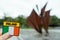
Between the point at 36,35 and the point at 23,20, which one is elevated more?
the point at 23,20

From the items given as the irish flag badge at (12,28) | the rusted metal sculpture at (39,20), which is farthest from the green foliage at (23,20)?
the irish flag badge at (12,28)

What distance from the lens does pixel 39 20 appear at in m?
1.34

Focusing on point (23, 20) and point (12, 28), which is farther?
point (23, 20)

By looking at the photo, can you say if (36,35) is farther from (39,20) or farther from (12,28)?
(12,28)

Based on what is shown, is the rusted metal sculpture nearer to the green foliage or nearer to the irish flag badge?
the green foliage

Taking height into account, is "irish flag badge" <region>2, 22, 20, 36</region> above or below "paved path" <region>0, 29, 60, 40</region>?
above

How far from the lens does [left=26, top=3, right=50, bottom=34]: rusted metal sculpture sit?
1321 mm

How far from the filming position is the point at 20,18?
1.37 meters

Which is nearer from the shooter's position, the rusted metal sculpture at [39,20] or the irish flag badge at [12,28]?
the irish flag badge at [12,28]

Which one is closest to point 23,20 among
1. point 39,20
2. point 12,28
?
point 39,20

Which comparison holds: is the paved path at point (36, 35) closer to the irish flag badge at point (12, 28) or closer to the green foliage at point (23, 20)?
the green foliage at point (23, 20)

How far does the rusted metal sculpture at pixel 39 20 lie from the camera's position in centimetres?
132

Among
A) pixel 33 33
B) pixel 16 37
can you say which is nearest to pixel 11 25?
pixel 16 37

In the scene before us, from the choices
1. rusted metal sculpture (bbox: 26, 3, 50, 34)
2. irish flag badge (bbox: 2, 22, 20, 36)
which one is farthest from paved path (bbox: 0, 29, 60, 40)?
irish flag badge (bbox: 2, 22, 20, 36)
